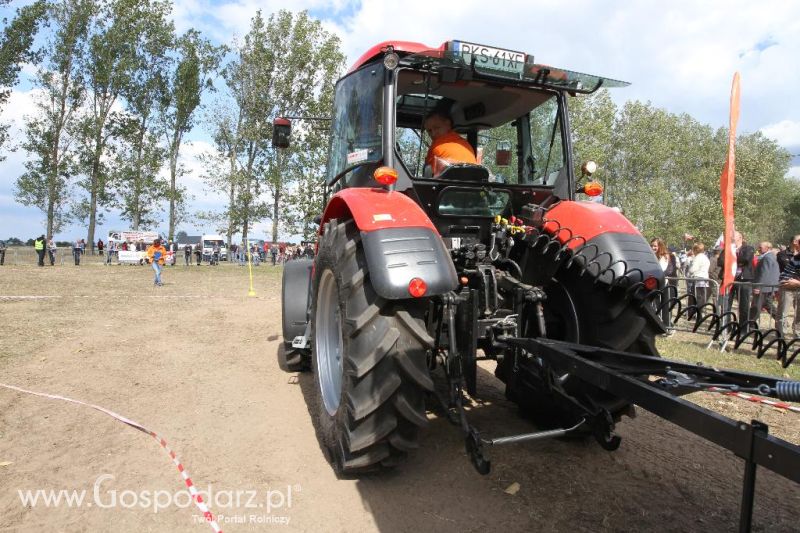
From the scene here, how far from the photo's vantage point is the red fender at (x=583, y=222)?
3334mm

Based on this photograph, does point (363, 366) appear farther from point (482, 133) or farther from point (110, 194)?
point (110, 194)

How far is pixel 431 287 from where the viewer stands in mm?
2670

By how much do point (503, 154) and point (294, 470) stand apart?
3038 mm

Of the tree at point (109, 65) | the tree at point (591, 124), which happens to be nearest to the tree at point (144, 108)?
the tree at point (109, 65)

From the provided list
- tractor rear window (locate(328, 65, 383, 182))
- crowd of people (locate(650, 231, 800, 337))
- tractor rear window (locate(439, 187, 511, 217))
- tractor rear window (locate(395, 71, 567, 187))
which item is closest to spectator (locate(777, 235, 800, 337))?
crowd of people (locate(650, 231, 800, 337))

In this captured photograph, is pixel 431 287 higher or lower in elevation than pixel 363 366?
higher

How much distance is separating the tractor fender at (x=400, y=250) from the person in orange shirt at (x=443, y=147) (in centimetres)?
86

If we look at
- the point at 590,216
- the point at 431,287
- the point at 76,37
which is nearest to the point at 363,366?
the point at 431,287

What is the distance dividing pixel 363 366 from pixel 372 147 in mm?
1696

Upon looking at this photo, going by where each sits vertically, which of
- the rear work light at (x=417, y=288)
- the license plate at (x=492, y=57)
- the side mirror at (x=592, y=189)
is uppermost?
the license plate at (x=492, y=57)

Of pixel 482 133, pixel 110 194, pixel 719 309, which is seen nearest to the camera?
pixel 482 133

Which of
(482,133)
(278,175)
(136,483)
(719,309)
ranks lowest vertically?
(136,483)

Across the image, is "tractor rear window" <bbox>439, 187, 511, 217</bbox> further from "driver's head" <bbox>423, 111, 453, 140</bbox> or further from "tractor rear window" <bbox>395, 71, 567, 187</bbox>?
"driver's head" <bbox>423, 111, 453, 140</bbox>

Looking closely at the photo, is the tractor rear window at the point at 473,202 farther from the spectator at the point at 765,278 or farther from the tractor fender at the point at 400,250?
the spectator at the point at 765,278
